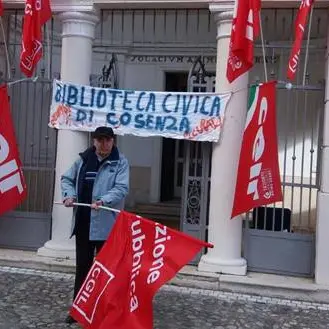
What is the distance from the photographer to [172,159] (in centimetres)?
1166

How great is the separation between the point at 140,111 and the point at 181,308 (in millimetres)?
2416

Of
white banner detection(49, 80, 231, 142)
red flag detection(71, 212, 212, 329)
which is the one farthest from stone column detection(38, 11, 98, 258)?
red flag detection(71, 212, 212, 329)

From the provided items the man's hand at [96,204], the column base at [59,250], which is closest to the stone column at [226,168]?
the column base at [59,250]

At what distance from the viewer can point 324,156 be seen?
6.36 meters

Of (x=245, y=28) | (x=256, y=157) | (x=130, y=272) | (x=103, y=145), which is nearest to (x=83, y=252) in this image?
(x=130, y=272)

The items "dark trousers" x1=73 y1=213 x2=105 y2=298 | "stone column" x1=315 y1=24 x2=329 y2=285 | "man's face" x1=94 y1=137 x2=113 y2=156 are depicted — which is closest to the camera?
"man's face" x1=94 y1=137 x2=113 y2=156

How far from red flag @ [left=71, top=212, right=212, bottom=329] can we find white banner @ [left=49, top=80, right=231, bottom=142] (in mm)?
2308

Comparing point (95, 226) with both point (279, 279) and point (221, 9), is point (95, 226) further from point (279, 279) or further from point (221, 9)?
point (221, 9)

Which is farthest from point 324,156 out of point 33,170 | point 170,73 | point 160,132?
point 170,73

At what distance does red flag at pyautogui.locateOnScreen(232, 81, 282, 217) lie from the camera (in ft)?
21.1

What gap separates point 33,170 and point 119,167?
297 centimetres

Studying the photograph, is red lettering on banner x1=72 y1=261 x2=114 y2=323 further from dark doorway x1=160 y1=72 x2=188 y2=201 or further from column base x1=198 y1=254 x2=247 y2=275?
dark doorway x1=160 y1=72 x2=188 y2=201

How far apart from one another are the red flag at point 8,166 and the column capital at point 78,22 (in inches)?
42.6

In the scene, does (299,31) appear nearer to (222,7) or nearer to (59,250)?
(222,7)
